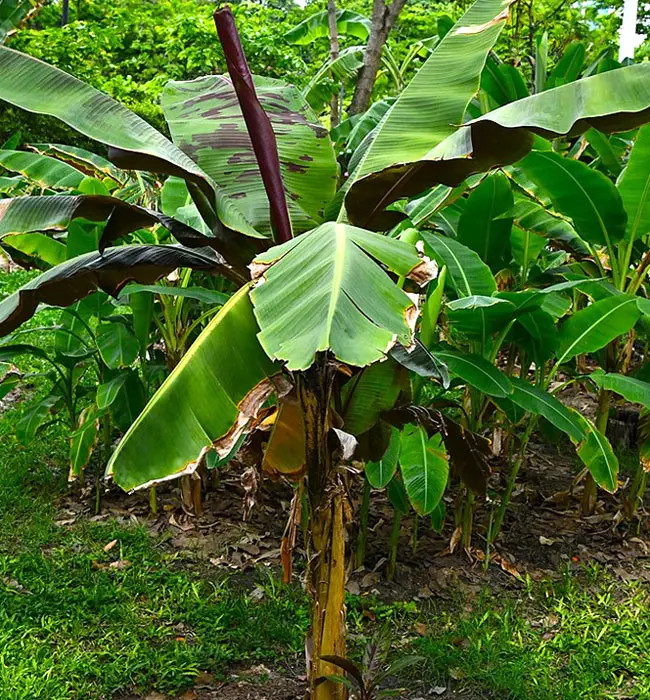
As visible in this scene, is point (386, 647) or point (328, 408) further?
point (386, 647)

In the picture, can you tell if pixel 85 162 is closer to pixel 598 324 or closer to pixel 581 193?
pixel 581 193

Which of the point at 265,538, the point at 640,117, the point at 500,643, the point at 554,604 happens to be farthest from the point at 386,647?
the point at 640,117

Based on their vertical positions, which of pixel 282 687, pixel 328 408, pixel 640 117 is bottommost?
pixel 282 687

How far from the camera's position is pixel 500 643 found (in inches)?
115

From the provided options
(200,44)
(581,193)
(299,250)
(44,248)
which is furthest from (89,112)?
(200,44)

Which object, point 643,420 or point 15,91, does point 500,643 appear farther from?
point 15,91

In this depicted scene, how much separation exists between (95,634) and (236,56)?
89.2 inches

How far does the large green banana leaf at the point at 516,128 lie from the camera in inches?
72.5

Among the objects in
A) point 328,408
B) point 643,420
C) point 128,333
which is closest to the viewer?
point 328,408

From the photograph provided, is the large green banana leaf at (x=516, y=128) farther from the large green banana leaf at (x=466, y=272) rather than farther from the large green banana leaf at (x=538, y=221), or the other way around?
the large green banana leaf at (x=538, y=221)

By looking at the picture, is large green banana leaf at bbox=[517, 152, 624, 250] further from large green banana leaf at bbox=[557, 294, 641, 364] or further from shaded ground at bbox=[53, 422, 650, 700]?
shaded ground at bbox=[53, 422, 650, 700]

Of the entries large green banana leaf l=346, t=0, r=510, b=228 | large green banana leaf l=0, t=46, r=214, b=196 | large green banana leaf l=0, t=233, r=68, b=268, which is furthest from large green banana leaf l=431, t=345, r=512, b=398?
large green banana leaf l=0, t=233, r=68, b=268

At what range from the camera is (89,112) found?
2.14m

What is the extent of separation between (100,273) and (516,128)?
128 centimetres
